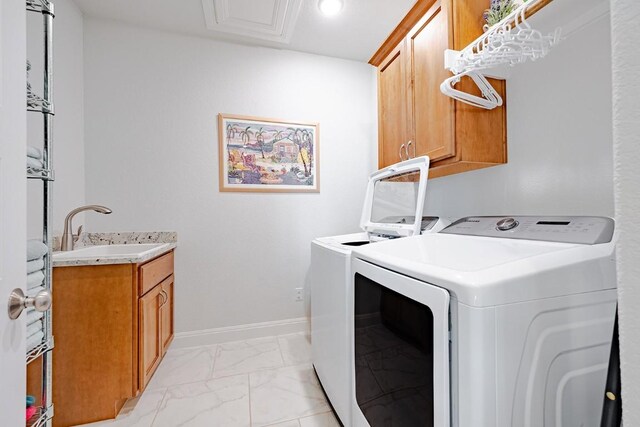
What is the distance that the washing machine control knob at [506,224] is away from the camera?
44.2 inches

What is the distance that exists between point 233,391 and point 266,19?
2.69 m

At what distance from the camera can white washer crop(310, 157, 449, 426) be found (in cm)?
130

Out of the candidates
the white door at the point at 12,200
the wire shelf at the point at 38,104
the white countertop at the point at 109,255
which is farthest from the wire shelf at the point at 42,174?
the white countertop at the point at 109,255

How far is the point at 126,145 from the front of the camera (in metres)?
2.16

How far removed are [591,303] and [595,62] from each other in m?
0.88

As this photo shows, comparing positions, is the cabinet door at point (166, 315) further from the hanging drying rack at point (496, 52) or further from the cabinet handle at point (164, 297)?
the hanging drying rack at point (496, 52)

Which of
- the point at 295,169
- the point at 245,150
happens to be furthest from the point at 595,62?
the point at 245,150

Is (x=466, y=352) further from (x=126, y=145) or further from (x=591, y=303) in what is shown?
(x=126, y=145)

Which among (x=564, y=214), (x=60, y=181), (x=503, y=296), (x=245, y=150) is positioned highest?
(x=245, y=150)

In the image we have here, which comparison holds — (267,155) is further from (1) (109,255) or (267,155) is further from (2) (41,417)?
(2) (41,417)

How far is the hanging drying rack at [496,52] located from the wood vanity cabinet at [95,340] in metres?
1.92

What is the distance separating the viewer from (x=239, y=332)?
2.36 metres

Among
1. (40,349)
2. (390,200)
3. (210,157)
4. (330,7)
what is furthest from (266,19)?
(40,349)

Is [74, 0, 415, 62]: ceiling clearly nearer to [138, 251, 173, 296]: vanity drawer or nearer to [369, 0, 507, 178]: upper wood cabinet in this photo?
[369, 0, 507, 178]: upper wood cabinet
